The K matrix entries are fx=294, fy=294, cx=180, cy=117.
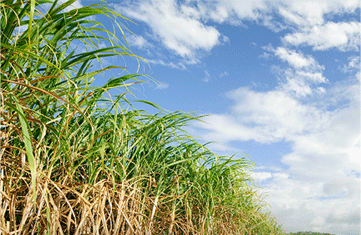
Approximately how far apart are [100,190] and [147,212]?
66 centimetres

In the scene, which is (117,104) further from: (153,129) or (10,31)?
(10,31)

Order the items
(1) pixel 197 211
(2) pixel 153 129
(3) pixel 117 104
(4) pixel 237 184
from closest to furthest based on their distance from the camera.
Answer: (3) pixel 117 104 < (2) pixel 153 129 < (1) pixel 197 211 < (4) pixel 237 184

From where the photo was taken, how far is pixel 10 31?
5.26ft

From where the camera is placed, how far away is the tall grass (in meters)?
1.45

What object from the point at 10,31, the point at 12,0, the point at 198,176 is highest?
the point at 12,0

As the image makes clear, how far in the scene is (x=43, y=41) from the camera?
66.8 inches

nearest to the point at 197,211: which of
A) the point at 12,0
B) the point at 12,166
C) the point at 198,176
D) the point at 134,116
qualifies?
the point at 198,176

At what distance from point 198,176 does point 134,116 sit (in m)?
0.83

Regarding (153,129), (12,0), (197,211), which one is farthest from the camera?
(197,211)

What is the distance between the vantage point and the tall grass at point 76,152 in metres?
1.45

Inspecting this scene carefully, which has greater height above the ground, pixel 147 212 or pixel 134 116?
pixel 134 116

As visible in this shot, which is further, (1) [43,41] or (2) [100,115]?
(2) [100,115]

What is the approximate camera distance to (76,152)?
1805mm

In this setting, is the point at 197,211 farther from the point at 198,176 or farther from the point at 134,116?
the point at 134,116
